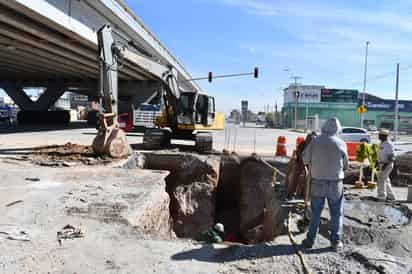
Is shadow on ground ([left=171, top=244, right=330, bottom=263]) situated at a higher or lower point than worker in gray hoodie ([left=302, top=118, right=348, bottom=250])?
lower

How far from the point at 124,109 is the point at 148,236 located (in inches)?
1246

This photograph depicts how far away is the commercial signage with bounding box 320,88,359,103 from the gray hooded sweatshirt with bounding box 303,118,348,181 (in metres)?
65.5

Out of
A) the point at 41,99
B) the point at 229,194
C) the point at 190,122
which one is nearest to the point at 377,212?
the point at 229,194

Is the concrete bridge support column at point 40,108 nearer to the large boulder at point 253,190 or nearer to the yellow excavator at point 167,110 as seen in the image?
the yellow excavator at point 167,110

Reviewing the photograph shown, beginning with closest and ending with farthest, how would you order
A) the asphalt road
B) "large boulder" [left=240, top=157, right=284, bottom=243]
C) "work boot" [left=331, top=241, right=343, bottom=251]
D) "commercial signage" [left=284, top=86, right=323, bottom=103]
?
"work boot" [left=331, top=241, right=343, bottom=251]
"large boulder" [left=240, top=157, right=284, bottom=243]
the asphalt road
"commercial signage" [left=284, top=86, right=323, bottom=103]

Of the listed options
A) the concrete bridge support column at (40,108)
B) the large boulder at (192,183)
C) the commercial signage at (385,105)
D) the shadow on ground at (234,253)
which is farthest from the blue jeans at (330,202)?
the commercial signage at (385,105)

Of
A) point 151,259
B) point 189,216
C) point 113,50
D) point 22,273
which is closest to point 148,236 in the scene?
point 151,259

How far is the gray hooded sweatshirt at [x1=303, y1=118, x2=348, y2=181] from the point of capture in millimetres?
4398

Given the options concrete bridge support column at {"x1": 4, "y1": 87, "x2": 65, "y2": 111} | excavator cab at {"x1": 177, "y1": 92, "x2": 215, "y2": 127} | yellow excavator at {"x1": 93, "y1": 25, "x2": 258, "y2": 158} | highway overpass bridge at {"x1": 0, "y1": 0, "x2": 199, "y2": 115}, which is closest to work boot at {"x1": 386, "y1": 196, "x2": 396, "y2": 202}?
yellow excavator at {"x1": 93, "y1": 25, "x2": 258, "y2": 158}

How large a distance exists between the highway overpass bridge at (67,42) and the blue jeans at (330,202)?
33.1 feet

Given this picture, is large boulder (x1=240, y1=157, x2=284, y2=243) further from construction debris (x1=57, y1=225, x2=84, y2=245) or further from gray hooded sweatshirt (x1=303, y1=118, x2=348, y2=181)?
construction debris (x1=57, y1=225, x2=84, y2=245)

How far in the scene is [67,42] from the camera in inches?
802

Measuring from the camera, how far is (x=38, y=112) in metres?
38.8

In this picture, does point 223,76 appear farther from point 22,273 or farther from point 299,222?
point 22,273
